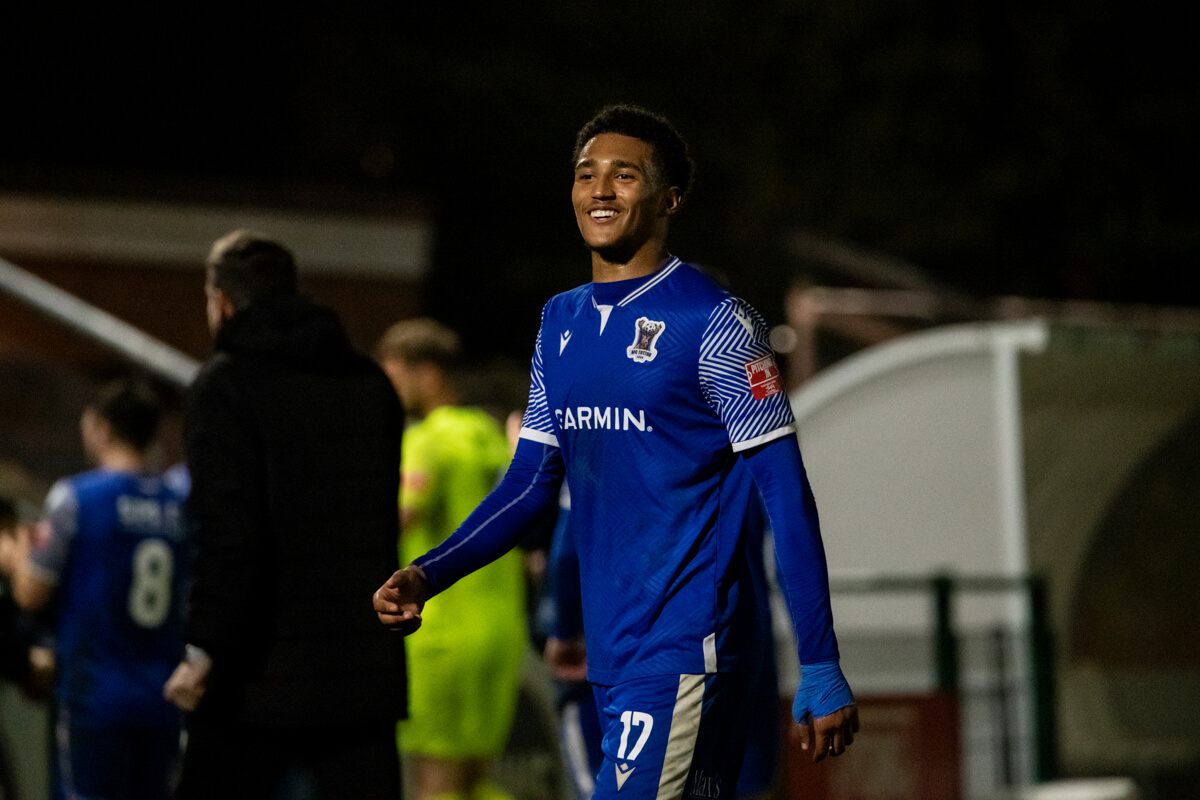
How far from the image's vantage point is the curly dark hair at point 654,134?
3.79 metres

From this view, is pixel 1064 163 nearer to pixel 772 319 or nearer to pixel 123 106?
pixel 772 319

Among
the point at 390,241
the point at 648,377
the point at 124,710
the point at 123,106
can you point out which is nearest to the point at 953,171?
the point at 390,241

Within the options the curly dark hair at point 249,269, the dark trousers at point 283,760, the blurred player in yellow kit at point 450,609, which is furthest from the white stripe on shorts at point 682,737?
the blurred player in yellow kit at point 450,609

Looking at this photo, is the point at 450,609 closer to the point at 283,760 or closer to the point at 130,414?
the point at 130,414

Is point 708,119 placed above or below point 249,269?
above

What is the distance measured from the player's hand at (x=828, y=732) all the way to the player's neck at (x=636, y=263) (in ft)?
3.34

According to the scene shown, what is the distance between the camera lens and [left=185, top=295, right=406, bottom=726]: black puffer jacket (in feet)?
14.8

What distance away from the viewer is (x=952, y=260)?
23.1 metres

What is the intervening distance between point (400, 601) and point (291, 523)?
1115mm

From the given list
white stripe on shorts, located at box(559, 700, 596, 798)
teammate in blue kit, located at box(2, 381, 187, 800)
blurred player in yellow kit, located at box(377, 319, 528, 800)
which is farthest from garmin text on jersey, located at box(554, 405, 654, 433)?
blurred player in yellow kit, located at box(377, 319, 528, 800)

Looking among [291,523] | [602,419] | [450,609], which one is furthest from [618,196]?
[450,609]

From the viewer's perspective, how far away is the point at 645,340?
3.68m

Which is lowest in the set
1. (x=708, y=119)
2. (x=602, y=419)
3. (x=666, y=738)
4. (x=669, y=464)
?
(x=666, y=738)

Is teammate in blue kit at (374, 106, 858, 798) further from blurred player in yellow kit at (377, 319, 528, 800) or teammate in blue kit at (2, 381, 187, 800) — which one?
blurred player in yellow kit at (377, 319, 528, 800)
